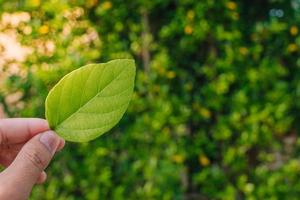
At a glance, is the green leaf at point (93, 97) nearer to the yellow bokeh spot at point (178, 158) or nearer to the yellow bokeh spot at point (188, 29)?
the yellow bokeh spot at point (178, 158)

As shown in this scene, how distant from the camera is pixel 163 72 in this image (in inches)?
137

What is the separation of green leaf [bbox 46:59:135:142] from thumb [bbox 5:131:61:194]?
10 centimetres

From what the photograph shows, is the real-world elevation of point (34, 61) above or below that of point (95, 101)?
below

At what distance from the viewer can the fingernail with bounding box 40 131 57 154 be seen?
137 cm

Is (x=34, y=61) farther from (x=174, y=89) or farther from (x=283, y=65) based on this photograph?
(x=283, y=65)

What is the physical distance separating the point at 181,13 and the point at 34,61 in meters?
0.91

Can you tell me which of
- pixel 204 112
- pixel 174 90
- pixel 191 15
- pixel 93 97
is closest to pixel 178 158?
pixel 204 112

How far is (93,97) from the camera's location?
4.18ft

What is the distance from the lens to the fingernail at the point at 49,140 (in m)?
1.37

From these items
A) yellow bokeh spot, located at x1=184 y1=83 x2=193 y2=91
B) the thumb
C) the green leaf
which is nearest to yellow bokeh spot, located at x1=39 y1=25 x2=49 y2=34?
yellow bokeh spot, located at x1=184 y1=83 x2=193 y2=91

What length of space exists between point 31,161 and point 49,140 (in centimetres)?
7

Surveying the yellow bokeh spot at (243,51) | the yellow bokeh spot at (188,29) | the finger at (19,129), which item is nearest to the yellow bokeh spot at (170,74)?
the yellow bokeh spot at (188,29)

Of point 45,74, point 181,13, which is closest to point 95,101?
point 45,74

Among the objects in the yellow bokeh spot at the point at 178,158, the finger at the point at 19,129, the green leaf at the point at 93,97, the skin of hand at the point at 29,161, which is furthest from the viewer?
the yellow bokeh spot at the point at 178,158
